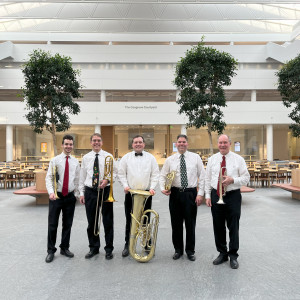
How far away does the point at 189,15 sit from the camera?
25.5 metres

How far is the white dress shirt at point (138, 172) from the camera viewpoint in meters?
4.03

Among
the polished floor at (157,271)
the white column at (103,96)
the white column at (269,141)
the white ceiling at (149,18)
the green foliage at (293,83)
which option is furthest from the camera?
the white column at (269,141)

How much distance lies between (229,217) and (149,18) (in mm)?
25799

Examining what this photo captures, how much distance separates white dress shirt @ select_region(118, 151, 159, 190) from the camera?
403 cm

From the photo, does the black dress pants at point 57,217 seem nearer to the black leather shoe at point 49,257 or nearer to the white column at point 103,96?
the black leather shoe at point 49,257

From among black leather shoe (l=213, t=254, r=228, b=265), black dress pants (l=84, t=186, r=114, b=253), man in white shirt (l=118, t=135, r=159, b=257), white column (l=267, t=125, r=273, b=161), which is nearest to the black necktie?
black dress pants (l=84, t=186, r=114, b=253)

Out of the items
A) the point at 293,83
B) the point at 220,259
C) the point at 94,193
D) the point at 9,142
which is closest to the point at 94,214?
the point at 94,193

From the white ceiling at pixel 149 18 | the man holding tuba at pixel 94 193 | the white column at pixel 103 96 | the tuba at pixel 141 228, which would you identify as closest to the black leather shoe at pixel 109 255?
the man holding tuba at pixel 94 193

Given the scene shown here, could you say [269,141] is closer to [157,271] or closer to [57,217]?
[157,271]

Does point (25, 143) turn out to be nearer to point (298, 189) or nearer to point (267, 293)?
point (298, 189)

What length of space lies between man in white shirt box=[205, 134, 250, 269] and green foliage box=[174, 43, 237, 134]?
7.89 metres

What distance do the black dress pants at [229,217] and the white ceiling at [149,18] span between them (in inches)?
874

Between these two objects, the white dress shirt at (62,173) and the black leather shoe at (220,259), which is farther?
the white dress shirt at (62,173)

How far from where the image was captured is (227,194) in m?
3.87
